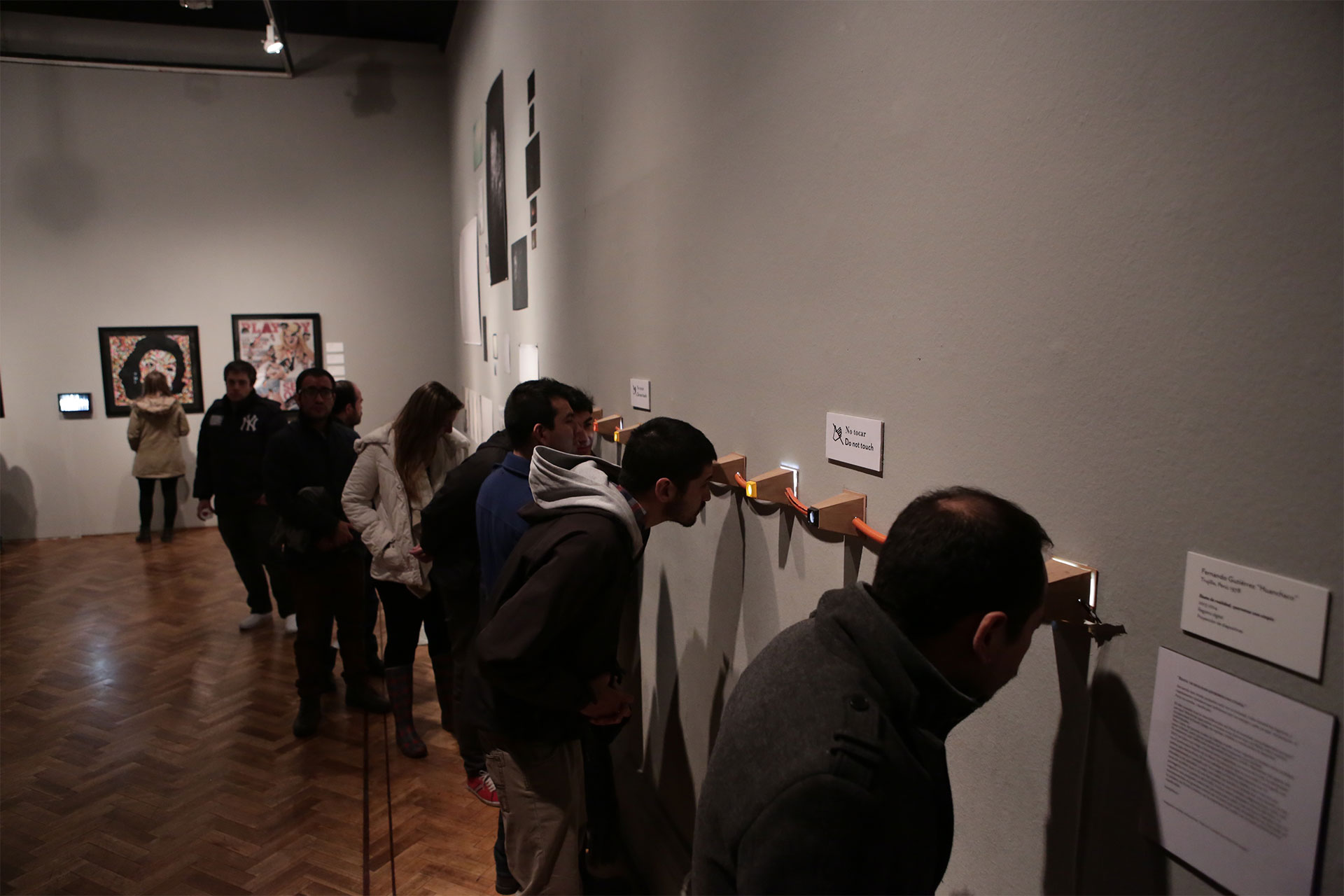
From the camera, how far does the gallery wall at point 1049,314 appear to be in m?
0.90

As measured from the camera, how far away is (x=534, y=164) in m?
4.71

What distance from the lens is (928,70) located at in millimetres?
1394

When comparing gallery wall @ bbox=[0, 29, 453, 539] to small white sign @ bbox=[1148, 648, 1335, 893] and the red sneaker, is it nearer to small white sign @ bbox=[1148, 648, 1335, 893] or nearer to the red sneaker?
the red sneaker

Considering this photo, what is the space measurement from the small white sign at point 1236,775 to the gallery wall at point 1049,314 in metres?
0.02

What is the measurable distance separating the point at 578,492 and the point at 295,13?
9106 mm

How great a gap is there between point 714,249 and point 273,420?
4.43 metres

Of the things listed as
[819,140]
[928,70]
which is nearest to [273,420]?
[819,140]

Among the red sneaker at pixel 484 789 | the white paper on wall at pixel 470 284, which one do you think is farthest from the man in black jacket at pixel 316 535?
the white paper on wall at pixel 470 284

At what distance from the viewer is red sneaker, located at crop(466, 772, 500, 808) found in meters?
3.42

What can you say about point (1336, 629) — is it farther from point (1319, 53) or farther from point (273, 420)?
point (273, 420)

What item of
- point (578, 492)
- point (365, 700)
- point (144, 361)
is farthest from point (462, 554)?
point (144, 361)

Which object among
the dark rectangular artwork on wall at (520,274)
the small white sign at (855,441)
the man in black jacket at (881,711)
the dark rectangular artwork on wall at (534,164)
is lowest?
the man in black jacket at (881,711)

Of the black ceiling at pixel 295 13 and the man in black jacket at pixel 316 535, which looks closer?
the man in black jacket at pixel 316 535

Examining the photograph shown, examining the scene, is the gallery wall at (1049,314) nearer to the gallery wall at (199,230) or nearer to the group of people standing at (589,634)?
the group of people standing at (589,634)
